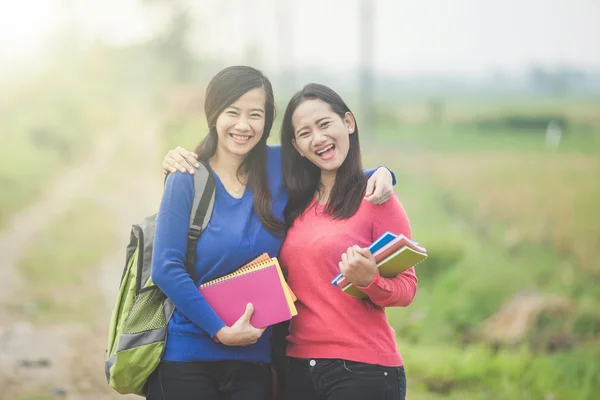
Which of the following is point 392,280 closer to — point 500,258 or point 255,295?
point 255,295

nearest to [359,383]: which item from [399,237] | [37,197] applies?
[399,237]

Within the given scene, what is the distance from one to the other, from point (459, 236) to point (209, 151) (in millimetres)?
7479

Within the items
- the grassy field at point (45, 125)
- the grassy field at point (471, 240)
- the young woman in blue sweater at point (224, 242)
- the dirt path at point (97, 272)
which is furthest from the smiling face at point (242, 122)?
the grassy field at point (45, 125)

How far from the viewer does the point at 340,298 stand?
2.36 metres

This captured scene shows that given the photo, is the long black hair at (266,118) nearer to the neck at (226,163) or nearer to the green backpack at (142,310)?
the neck at (226,163)

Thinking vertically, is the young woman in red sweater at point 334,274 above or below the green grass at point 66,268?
above

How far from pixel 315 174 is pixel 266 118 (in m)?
0.26

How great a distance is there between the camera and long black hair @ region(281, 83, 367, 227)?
245 centimetres

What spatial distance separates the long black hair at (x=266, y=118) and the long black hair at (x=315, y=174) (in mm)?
74

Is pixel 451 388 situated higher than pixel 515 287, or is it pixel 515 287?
pixel 451 388

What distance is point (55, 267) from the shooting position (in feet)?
29.6

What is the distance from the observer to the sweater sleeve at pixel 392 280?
2.25m

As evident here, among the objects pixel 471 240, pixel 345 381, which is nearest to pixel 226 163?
pixel 345 381

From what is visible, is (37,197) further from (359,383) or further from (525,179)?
(359,383)
